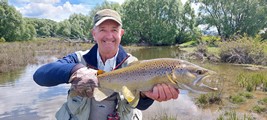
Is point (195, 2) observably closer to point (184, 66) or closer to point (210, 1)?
point (210, 1)

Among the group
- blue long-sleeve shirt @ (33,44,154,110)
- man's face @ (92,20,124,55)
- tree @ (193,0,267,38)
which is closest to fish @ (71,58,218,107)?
blue long-sleeve shirt @ (33,44,154,110)

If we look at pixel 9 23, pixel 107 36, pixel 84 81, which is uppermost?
pixel 9 23

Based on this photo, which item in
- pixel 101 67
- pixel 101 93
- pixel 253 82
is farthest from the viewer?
pixel 253 82

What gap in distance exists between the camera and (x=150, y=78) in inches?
109

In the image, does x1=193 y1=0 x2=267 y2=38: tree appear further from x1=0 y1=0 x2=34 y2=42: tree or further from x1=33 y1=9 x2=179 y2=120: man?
x1=33 y1=9 x2=179 y2=120: man

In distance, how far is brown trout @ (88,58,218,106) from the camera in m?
2.72

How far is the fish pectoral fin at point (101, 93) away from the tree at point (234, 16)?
166 feet

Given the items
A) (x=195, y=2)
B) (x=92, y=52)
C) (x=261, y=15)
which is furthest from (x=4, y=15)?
(x=92, y=52)

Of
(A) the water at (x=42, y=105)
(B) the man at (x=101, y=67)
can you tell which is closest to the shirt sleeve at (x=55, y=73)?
(B) the man at (x=101, y=67)

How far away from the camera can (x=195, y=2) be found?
59875 millimetres

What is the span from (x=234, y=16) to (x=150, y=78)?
186 feet

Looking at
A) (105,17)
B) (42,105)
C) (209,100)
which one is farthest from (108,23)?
(42,105)

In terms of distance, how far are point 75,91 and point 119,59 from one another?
70 centimetres

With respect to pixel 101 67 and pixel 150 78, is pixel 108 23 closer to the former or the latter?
pixel 101 67
